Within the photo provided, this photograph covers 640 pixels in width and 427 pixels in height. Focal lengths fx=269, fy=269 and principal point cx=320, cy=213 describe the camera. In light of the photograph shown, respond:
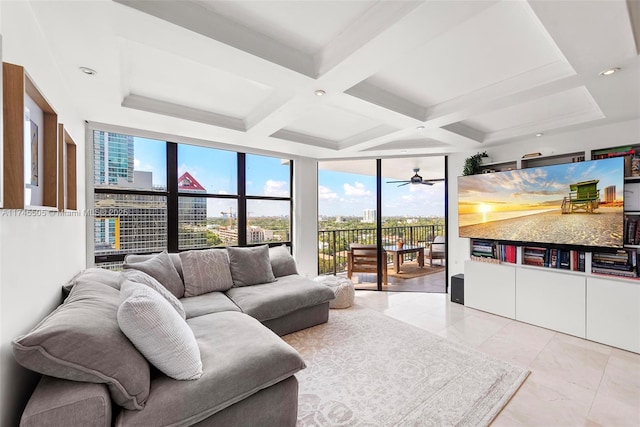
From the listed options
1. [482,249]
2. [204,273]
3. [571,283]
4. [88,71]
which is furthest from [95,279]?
[571,283]

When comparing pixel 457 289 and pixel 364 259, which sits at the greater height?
pixel 364 259

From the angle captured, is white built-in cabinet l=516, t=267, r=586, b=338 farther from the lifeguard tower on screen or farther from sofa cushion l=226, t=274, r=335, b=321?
sofa cushion l=226, t=274, r=335, b=321

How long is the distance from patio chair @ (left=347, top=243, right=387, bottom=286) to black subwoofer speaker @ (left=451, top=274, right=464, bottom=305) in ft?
3.74

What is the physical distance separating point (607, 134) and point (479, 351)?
2.82 meters

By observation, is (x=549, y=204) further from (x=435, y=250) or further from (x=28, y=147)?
(x=28, y=147)

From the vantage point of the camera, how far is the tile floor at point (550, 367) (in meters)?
1.77

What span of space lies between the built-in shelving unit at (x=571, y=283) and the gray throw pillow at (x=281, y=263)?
2543mm

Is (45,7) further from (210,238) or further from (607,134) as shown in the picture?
(607,134)

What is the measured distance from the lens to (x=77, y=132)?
8.39ft

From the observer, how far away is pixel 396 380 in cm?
211

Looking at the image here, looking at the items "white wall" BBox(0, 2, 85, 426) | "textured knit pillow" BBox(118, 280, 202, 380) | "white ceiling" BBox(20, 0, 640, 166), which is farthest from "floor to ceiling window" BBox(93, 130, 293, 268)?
"textured knit pillow" BBox(118, 280, 202, 380)

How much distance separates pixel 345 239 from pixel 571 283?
3281mm

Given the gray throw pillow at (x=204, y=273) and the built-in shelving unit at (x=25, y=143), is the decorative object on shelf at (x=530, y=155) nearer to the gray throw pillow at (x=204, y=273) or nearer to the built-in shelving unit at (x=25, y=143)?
the gray throw pillow at (x=204, y=273)

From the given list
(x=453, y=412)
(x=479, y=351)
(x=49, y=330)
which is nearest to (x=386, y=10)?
(x=49, y=330)
